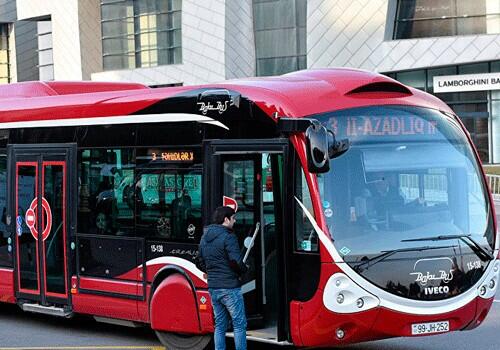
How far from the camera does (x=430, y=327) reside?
961cm

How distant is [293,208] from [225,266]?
0.80 metres

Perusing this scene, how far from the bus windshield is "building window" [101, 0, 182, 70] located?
48.6 meters

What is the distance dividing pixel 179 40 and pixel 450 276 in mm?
49391

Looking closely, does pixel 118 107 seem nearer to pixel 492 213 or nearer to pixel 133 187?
pixel 133 187

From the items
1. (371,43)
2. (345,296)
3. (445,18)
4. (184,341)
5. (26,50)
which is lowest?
(184,341)

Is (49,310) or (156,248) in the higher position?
(156,248)

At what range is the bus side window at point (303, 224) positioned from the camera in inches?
376

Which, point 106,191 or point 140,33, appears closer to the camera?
point 106,191

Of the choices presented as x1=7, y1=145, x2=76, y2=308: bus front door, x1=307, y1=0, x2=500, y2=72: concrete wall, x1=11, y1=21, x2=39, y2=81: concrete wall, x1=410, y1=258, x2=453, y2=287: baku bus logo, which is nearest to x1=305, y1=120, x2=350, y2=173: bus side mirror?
x1=410, y1=258, x2=453, y2=287: baku bus logo

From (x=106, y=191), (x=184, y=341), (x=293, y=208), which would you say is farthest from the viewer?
(x=106, y=191)

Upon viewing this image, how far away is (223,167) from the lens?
10.4 meters

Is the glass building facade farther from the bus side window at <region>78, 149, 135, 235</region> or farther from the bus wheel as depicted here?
the bus wheel

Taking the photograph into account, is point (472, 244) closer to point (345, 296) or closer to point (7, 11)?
point (345, 296)

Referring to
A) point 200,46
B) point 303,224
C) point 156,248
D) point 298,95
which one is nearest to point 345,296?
point 303,224
